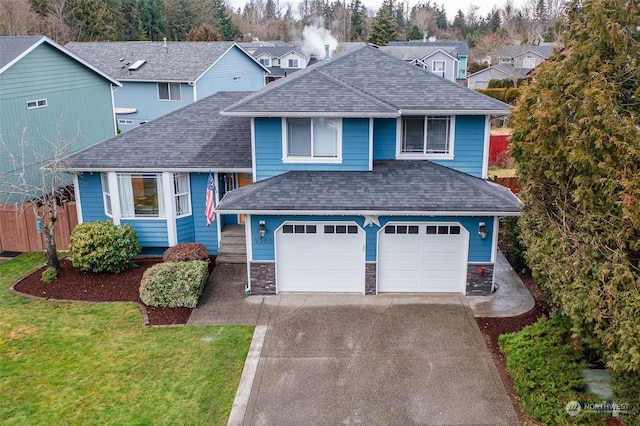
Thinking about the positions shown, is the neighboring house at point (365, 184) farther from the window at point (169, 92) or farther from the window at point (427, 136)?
the window at point (169, 92)

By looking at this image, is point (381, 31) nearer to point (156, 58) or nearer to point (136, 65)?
point (156, 58)

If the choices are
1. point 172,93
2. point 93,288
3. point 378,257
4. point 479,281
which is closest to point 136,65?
point 172,93

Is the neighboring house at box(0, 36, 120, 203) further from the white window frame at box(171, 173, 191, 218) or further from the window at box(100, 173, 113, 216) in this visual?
the white window frame at box(171, 173, 191, 218)

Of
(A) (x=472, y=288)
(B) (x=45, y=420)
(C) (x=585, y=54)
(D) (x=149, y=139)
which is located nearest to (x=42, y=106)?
(D) (x=149, y=139)

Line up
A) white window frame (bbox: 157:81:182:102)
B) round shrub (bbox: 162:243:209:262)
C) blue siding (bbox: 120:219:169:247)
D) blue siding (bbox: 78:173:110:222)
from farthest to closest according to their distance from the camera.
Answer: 1. white window frame (bbox: 157:81:182:102)
2. blue siding (bbox: 78:173:110:222)
3. blue siding (bbox: 120:219:169:247)
4. round shrub (bbox: 162:243:209:262)

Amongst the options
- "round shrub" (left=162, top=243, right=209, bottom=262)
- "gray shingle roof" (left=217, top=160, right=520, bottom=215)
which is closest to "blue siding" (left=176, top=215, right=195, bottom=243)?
"round shrub" (left=162, top=243, right=209, bottom=262)
